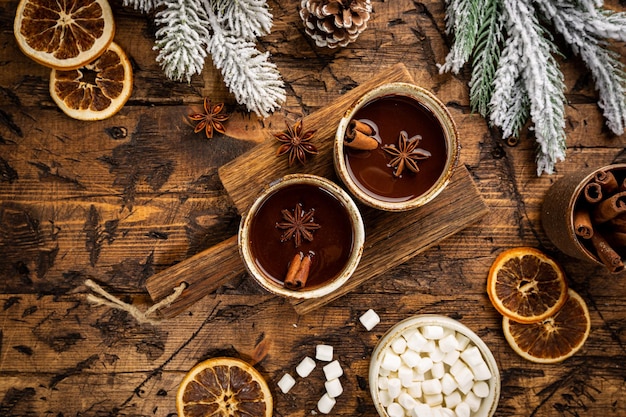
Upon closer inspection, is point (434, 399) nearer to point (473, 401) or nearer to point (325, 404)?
point (473, 401)

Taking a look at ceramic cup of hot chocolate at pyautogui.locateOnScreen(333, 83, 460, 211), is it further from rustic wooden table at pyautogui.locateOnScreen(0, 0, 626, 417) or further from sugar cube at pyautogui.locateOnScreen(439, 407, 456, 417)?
sugar cube at pyautogui.locateOnScreen(439, 407, 456, 417)

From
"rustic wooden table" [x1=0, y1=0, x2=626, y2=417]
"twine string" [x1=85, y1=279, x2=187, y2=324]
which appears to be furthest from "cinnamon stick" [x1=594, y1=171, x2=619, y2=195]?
"twine string" [x1=85, y1=279, x2=187, y2=324]

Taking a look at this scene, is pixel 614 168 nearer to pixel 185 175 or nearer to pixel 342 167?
pixel 342 167

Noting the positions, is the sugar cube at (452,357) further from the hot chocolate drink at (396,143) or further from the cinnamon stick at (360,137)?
the cinnamon stick at (360,137)

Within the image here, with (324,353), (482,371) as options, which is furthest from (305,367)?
(482,371)

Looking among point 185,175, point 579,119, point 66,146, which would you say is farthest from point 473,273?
point 66,146
